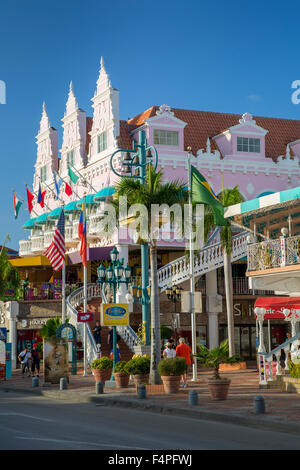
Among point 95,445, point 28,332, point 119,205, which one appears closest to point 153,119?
point 28,332

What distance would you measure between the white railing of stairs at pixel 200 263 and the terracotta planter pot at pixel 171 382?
14852mm

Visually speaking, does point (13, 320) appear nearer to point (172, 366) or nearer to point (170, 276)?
point (170, 276)

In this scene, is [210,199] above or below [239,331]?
above

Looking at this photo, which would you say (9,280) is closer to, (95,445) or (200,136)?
(200,136)

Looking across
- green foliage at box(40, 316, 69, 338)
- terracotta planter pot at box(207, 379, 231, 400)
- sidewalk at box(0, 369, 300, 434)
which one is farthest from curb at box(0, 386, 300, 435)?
green foliage at box(40, 316, 69, 338)

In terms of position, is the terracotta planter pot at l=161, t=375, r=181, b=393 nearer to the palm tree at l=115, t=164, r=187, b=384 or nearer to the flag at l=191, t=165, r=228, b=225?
the palm tree at l=115, t=164, r=187, b=384

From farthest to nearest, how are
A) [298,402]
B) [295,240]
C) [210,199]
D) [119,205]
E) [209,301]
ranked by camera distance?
[209,301] < [210,199] < [119,205] < [295,240] < [298,402]

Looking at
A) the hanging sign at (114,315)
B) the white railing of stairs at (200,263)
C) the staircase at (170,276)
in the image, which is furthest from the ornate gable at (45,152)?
the hanging sign at (114,315)

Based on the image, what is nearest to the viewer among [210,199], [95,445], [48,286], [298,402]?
[95,445]

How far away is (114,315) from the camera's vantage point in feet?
93.0

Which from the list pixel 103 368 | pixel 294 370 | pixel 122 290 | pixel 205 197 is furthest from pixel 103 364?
pixel 122 290

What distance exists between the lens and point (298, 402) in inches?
757

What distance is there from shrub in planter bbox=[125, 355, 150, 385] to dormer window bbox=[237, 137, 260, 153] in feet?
73.7

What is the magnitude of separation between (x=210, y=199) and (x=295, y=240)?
182 inches
